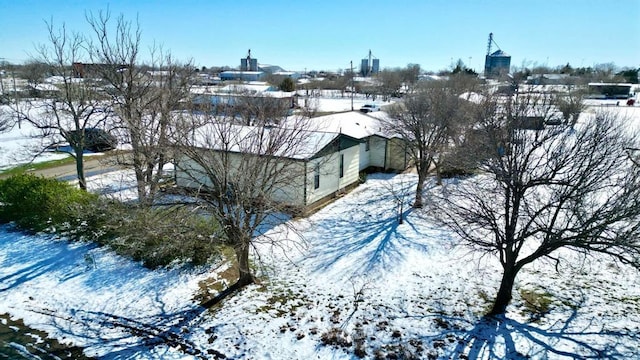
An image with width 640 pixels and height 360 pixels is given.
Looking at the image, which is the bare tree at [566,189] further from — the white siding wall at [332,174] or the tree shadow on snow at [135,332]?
the white siding wall at [332,174]

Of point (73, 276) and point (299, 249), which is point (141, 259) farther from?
point (299, 249)

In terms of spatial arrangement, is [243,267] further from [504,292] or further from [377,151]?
[377,151]

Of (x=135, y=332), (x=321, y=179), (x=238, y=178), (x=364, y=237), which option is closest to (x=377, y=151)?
(x=321, y=179)

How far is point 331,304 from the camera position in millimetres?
9859

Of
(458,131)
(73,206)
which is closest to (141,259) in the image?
(73,206)

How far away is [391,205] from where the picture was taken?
17562 millimetres

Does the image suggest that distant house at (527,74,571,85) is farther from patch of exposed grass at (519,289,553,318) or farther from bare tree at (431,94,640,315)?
patch of exposed grass at (519,289,553,318)

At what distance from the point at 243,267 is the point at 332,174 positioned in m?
7.79

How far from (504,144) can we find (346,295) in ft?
17.5

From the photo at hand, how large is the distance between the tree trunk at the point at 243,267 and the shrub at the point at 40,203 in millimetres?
6165

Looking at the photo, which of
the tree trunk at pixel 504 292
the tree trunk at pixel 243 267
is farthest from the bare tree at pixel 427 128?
the tree trunk at pixel 243 267

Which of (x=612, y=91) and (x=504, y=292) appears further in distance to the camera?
(x=612, y=91)

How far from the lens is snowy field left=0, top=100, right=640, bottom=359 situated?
27.4 ft

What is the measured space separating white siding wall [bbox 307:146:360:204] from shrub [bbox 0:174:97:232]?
7872mm
